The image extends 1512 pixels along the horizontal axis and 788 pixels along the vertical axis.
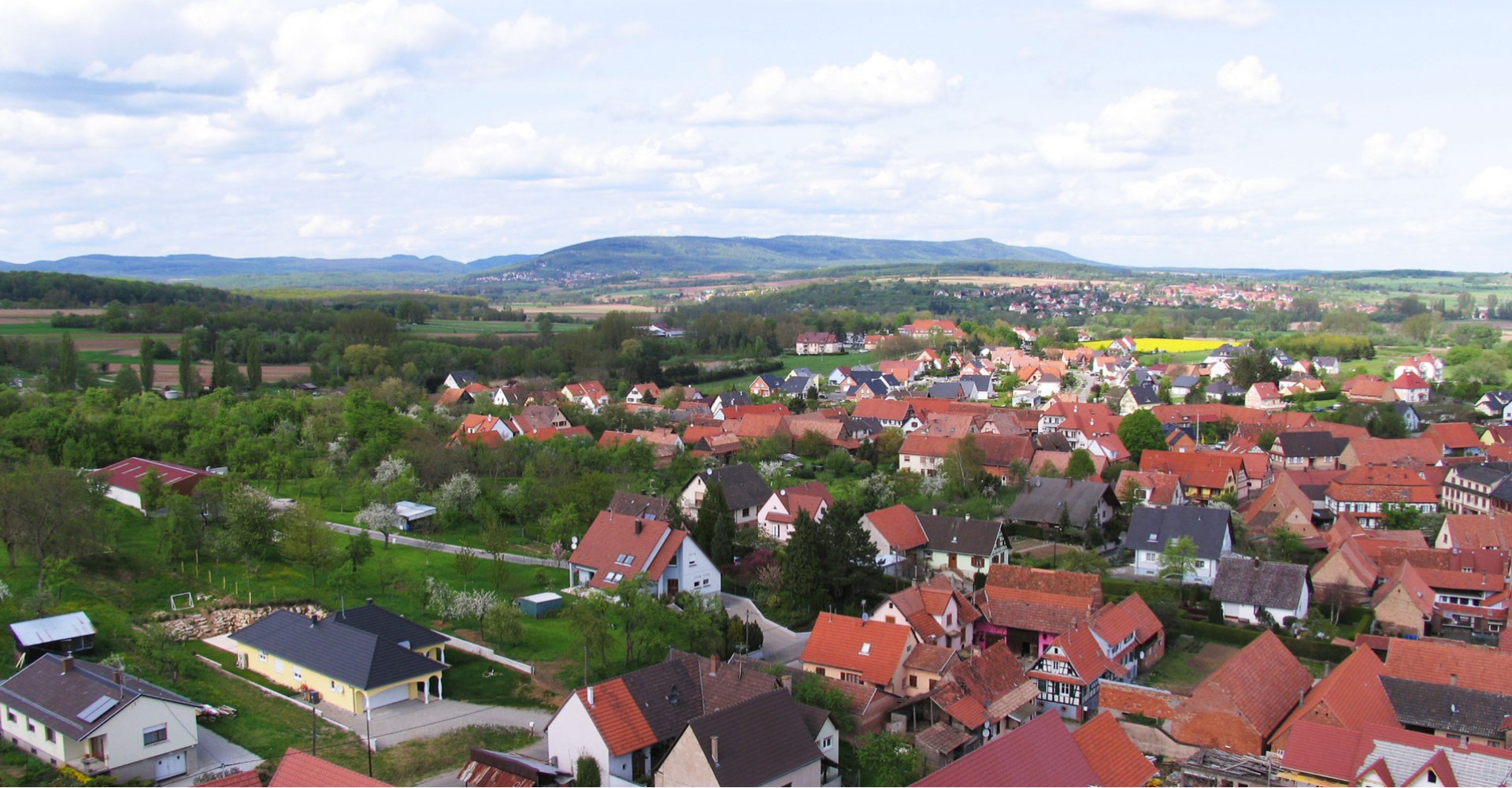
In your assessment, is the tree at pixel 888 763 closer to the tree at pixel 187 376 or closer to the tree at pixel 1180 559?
the tree at pixel 1180 559

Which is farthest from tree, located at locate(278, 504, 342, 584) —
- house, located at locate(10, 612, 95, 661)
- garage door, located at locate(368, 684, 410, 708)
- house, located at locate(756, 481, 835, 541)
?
house, located at locate(756, 481, 835, 541)

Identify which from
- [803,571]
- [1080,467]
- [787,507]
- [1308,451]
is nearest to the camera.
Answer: [803,571]

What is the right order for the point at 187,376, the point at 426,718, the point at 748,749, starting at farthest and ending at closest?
the point at 187,376 → the point at 426,718 → the point at 748,749

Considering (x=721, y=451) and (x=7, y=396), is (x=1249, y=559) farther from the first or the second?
(x=7, y=396)

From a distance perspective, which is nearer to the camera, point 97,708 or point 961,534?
point 97,708

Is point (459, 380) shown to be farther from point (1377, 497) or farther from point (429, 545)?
point (1377, 497)

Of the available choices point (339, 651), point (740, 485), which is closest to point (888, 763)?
point (339, 651)

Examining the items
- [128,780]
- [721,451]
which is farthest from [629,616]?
[721,451]
